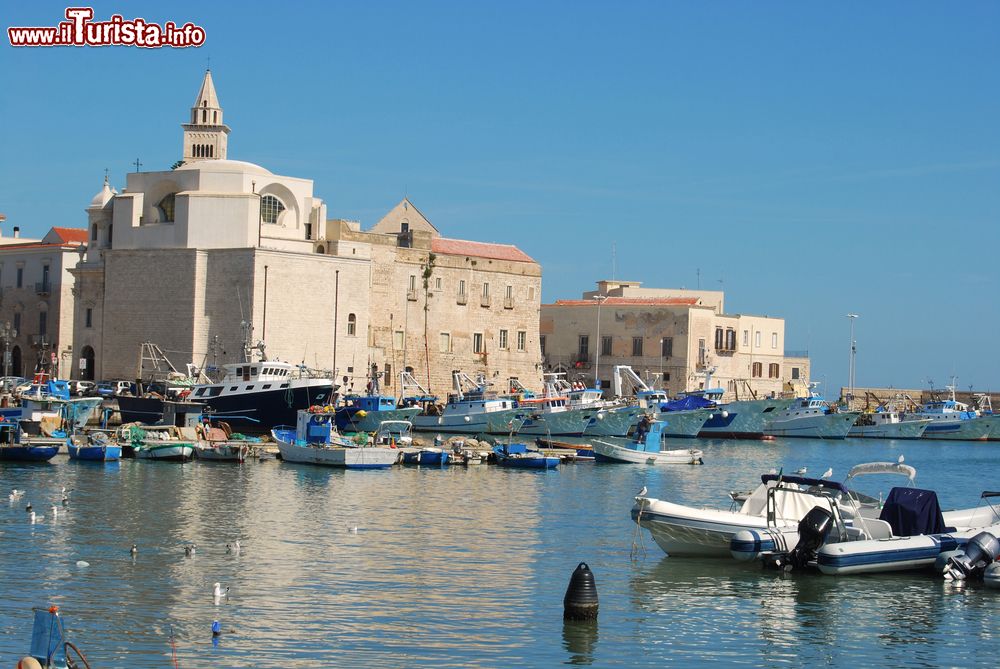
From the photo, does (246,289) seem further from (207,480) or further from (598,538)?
(598,538)

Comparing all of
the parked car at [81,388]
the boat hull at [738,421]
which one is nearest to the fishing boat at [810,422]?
the boat hull at [738,421]

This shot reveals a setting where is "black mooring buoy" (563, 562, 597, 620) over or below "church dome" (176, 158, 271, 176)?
below

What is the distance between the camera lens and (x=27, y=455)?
123 ft

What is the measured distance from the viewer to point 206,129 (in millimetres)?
65250

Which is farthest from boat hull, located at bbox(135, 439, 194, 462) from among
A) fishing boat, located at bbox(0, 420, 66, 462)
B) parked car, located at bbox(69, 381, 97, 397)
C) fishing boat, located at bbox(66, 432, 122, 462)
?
parked car, located at bbox(69, 381, 97, 397)

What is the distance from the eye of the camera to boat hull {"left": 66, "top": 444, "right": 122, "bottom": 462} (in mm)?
38094

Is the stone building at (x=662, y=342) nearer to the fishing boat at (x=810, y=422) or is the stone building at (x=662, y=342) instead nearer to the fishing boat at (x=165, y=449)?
the fishing boat at (x=810, y=422)

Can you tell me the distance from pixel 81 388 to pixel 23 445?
1762 centimetres

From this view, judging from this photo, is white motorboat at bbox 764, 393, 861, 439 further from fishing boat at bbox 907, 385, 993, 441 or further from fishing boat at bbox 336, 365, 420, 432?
fishing boat at bbox 336, 365, 420, 432

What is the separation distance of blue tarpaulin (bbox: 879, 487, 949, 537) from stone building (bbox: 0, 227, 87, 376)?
44.5 metres

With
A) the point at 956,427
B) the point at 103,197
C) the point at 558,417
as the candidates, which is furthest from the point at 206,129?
the point at 956,427

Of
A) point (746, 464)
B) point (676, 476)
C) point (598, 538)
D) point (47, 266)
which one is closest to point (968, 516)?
point (598, 538)

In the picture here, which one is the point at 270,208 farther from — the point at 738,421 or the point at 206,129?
the point at 738,421

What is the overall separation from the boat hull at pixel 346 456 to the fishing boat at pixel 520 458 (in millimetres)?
3579
